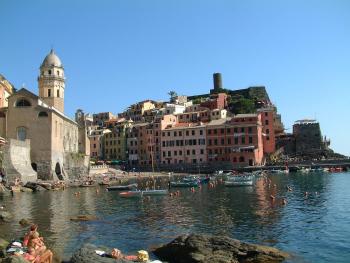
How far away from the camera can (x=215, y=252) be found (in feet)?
65.7

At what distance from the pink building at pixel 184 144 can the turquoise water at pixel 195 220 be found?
57081mm

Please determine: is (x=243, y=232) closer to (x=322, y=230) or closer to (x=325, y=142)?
(x=322, y=230)

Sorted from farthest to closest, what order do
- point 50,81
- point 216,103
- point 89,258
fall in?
point 216,103
point 50,81
point 89,258

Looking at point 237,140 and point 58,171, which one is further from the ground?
point 237,140

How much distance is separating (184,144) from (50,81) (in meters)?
39.9

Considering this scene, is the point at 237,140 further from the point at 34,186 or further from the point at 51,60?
the point at 34,186

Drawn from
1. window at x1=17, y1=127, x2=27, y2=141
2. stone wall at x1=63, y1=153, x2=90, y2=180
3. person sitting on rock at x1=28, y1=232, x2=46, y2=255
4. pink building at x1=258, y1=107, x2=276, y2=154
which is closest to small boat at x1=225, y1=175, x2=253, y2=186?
stone wall at x1=63, y1=153, x2=90, y2=180

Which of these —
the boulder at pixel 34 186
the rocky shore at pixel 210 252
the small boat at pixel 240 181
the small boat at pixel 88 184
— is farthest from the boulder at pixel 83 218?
the small boat at pixel 88 184

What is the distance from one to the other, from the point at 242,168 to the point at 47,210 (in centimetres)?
6797

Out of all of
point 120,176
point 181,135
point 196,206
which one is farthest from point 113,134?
point 196,206

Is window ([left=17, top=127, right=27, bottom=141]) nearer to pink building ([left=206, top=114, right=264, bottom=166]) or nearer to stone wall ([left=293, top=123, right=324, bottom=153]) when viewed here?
pink building ([left=206, top=114, right=264, bottom=166])

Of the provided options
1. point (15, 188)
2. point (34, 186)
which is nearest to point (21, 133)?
point (34, 186)

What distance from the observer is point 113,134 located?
126 meters

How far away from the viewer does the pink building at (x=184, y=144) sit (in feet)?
360
